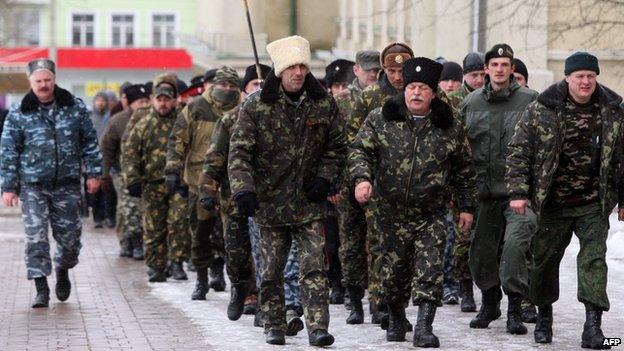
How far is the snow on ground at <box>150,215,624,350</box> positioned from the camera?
11625 mm

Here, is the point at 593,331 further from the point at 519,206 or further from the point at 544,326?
the point at 519,206

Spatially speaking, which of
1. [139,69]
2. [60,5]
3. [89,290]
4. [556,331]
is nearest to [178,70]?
[139,69]

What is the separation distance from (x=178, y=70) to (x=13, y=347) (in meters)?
47.4

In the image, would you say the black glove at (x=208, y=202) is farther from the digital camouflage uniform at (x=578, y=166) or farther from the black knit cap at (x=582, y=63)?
the black knit cap at (x=582, y=63)

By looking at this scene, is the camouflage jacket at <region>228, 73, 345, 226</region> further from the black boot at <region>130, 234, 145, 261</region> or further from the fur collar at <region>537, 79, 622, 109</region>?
the black boot at <region>130, 234, 145, 261</region>

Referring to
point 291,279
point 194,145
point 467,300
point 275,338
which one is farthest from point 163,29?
point 275,338

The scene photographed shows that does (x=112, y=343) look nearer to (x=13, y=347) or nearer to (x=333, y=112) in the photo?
(x=13, y=347)

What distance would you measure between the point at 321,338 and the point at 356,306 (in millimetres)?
1619

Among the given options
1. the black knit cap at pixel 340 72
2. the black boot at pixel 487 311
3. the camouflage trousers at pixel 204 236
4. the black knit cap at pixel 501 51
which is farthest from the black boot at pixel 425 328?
the black knit cap at pixel 340 72

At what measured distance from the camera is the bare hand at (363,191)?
11273 mm

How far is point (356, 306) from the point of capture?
1295 centimetres

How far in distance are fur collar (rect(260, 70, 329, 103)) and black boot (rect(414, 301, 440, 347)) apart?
5.24 feet

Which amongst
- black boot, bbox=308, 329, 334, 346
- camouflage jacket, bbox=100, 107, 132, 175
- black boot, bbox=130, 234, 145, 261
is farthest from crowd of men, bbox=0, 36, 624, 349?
camouflage jacket, bbox=100, 107, 132, 175

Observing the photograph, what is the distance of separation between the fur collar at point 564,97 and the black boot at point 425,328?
155cm
